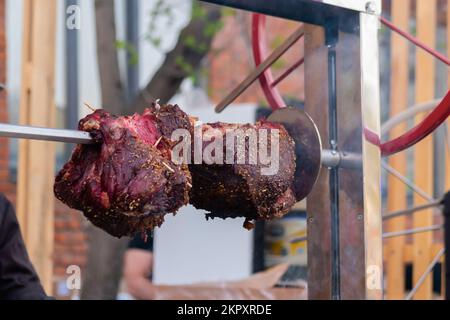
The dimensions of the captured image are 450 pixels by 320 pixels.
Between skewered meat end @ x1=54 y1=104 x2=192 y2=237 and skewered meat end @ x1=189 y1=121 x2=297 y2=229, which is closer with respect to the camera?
skewered meat end @ x1=54 y1=104 x2=192 y2=237

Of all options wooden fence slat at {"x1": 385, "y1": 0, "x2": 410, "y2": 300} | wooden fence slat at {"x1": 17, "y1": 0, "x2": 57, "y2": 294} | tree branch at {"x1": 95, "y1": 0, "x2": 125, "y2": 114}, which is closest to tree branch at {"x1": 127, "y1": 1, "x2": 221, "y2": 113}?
tree branch at {"x1": 95, "y1": 0, "x2": 125, "y2": 114}

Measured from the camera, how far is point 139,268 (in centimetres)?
374

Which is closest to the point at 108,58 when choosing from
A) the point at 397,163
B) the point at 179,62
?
the point at 179,62

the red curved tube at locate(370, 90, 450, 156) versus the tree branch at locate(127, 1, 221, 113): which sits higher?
the tree branch at locate(127, 1, 221, 113)

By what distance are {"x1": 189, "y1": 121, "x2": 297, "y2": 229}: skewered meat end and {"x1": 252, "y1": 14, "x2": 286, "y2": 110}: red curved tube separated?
1.09ft

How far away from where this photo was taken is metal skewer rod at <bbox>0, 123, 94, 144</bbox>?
108cm

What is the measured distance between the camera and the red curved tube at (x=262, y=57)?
1.76 m

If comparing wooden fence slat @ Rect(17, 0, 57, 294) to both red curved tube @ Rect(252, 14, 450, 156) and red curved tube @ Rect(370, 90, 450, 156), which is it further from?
red curved tube @ Rect(370, 90, 450, 156)

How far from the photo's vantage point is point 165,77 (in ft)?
10.1

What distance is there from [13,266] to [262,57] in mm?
977

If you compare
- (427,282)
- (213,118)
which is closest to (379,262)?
(213,118)

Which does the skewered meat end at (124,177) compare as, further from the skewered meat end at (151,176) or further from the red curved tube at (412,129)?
the red curved tube at (412,129)

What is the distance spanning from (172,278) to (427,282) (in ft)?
3.73
